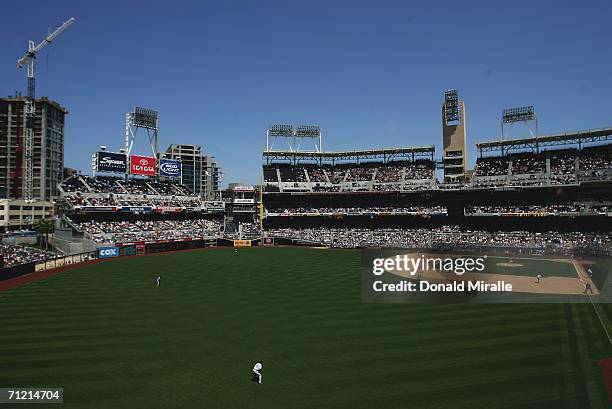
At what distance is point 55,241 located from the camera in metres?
60.3

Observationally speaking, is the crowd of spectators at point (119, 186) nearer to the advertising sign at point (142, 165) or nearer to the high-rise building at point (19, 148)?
the advertising sign at point (142, 165)

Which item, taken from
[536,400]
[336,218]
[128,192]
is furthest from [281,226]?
[536,400]

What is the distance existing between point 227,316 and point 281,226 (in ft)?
203

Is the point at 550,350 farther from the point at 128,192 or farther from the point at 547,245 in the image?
the point at 128,192

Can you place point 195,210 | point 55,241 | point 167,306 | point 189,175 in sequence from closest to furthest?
point 167,306 < point 55,241 < point 195,210 < point 189,175

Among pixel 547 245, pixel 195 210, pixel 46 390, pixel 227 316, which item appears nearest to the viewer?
pixel 46 390

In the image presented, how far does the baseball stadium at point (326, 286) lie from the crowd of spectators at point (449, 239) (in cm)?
50

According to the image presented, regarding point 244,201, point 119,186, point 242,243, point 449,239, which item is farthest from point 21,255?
point 449,239

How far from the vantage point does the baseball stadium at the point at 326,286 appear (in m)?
14.4

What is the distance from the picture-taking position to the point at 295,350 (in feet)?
58.5

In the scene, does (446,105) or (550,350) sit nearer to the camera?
(550,350)

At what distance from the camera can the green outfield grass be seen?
528 inches

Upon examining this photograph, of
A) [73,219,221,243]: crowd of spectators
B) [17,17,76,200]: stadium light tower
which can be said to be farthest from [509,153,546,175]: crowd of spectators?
[17,17,76,200]: stadium light tower

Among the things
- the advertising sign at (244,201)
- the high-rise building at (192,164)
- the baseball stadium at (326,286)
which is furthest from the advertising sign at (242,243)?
the high-rise building at (192,164)
